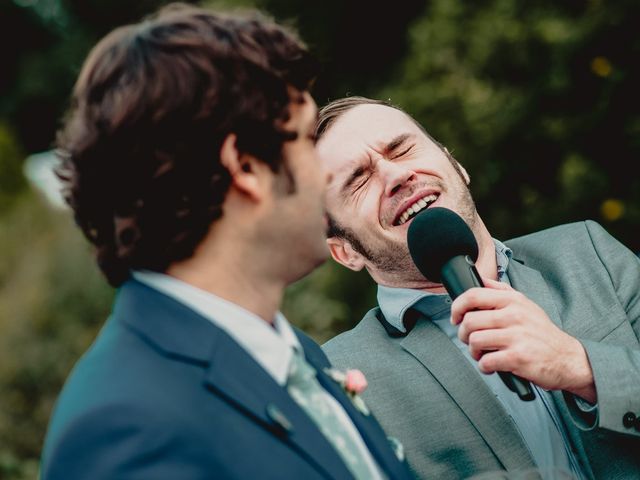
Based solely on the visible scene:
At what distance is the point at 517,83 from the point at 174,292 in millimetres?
4366

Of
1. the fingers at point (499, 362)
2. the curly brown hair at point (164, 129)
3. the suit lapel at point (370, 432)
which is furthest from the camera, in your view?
the fingers at point (499, 362)

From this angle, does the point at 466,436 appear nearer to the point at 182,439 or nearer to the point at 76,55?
the point at 182,439

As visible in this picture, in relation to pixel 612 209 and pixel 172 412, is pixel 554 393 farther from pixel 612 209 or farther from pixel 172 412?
pixel 612 209

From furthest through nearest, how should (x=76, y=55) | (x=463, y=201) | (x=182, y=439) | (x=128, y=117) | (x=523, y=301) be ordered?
(x=76, y=55), (x=463, y=201), (x=523, y=301), (x=128, y=117), (x=182, y=439)

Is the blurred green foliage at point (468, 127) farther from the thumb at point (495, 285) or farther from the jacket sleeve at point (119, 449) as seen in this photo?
the jacket sleeve at point (119, 449)

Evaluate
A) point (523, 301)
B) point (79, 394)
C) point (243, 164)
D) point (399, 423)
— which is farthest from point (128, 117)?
point (399, 423)

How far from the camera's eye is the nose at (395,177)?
9.34ft

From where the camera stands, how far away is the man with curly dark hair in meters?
1.44

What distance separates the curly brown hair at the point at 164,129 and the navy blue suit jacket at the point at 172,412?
0.45ft

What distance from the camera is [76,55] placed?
22141mm

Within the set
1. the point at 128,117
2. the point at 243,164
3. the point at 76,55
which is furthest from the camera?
the point at 76,55

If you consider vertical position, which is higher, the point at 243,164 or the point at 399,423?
the point at 243,164

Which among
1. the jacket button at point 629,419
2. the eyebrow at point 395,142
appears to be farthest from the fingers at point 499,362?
the eyebrow at point 395,142

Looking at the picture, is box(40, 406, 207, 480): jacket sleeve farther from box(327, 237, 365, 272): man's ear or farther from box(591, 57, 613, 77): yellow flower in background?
box(591, 57, 613, 77): yellow flower in background
